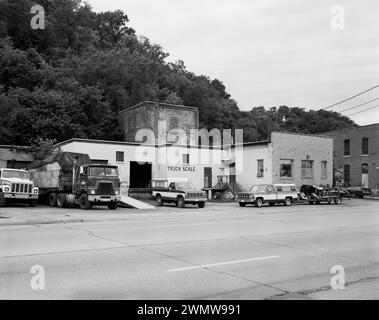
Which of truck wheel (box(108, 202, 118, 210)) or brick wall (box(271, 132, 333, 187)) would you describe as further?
brick wall (box(271, 132, 333, 187))

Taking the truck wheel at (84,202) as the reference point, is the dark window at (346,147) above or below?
above

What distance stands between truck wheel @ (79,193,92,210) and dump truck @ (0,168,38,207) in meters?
3.03

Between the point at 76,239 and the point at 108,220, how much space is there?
24.5 feet

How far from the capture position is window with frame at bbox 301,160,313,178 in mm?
45556

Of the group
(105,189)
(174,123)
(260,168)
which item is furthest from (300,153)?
(105,189)

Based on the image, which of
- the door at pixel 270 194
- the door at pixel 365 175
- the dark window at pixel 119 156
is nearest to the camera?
the door at pixel 270 194

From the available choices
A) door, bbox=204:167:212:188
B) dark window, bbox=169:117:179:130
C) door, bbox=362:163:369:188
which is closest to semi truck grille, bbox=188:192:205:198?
door, bbox=204:167:212:188

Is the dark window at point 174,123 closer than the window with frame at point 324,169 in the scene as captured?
No

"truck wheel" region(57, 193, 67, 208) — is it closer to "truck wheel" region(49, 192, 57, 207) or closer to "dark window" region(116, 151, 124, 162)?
"truck wheel" region(49, 192, 57, 207)

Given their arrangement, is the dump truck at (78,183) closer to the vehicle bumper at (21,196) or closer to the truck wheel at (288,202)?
the vehicle bumper at (21,196)

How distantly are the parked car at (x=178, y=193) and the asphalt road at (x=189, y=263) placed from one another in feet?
50.7

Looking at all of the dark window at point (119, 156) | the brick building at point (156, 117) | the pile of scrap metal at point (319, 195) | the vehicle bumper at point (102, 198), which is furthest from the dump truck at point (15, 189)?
the pile of scrap metal at point (319, 195)

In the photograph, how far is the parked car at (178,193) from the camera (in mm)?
30984

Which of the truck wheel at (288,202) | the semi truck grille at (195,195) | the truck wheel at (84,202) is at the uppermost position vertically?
the semi truck grille at (195,195)
